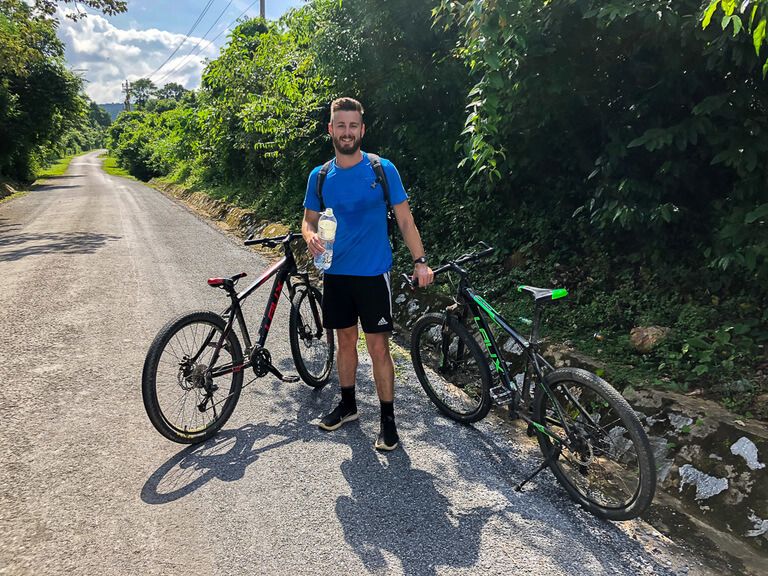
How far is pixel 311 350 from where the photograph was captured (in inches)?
166

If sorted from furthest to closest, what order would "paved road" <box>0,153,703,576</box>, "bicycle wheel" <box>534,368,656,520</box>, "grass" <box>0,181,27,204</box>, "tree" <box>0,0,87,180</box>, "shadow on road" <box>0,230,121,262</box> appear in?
"tree" <box>0,0,87,180</box> → "grass" <box>0,181,27,204</box> → "shadow on road" <box>0,230,121,262</box> → "bicycle wheel" <box>534,368,656,520</box> → "paved road" <box>0,153,703,576</box>

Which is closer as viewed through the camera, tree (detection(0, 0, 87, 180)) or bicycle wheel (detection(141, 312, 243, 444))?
bicycle wheel (detection(141, 312, 243, 444))

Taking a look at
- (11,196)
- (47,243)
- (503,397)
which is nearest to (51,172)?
(11,196)

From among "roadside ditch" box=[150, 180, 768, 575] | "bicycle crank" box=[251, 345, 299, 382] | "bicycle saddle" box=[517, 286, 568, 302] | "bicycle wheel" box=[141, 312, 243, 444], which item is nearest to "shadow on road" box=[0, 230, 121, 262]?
"bicycle wheel" box=[141, 312, 243, 444]

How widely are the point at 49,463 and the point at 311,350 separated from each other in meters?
1.93

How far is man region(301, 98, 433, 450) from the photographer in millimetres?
3064

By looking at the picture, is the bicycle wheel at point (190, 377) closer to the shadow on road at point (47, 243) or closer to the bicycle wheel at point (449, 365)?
the bicycle wheel at point (449, 365)

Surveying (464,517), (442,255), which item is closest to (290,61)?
(442,255)

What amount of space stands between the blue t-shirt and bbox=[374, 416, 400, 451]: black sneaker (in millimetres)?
1017

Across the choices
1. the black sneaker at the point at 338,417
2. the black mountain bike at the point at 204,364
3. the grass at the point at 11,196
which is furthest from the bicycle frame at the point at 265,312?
the grass at the point at 11,196

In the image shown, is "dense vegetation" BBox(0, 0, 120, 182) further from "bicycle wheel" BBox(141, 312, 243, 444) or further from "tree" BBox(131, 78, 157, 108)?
"tree" BBox(131, 78, 157, 108)

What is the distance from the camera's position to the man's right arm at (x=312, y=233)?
120 inches

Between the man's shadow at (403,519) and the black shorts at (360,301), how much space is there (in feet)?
2.87

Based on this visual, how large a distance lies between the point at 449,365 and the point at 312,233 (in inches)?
62.7
